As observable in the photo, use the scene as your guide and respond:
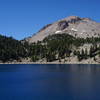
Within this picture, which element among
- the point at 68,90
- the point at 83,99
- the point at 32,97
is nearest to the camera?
the point at 83,99

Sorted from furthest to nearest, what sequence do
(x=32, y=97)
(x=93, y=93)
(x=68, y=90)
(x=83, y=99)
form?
1. (x=68, y=90)
2. (x=93, y=93)
3. (x=32, y=97)
4. (x=83, y=99)

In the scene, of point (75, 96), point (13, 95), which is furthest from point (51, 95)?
point (13, 95)

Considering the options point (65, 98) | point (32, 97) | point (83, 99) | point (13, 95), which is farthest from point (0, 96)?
point (83, 99)

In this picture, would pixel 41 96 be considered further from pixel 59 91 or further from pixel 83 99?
pixel 83 99

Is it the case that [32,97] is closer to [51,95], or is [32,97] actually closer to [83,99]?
[51,95]

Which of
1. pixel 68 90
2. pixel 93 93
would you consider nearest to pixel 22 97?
pixel 68 90

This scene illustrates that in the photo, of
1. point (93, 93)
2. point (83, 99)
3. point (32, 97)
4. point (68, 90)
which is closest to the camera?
point (83, 99)

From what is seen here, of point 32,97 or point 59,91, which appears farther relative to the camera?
point 59,91

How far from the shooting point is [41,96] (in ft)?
257

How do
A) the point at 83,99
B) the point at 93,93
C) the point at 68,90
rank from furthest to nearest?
the point at 68,90, the point at 93,93, the point at 83,99

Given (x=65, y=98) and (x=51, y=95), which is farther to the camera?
(x=51, y=95)

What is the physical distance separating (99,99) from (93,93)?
888 cm

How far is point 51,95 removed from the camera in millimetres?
79062

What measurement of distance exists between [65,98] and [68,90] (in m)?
13.6
